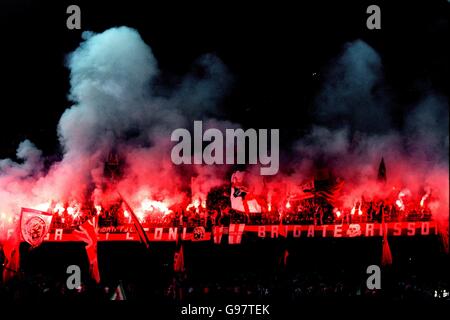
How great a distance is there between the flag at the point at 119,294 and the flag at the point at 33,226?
1733 mm

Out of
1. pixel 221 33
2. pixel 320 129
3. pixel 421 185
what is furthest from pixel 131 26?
pixel 421 185

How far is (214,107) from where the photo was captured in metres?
9.21

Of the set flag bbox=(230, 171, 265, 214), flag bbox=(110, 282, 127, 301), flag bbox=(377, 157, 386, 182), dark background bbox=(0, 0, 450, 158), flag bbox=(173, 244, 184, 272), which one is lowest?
flag bbox=(110, 282, 127, 301)

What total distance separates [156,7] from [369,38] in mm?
3830

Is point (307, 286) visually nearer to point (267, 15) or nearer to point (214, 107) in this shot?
point (214, 107)

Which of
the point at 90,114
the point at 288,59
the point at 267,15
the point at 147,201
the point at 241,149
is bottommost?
the point at 147,201

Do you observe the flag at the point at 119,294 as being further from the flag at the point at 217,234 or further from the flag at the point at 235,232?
the flag at the point at 235,232

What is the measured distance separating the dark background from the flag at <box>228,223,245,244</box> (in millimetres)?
1935

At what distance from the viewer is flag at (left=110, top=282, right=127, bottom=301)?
8.36 metres

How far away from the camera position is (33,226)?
9047 mm

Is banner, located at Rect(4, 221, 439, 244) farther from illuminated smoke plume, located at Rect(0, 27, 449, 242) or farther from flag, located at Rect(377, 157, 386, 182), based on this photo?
flag, located at Rect(377, 157, 386, 182)

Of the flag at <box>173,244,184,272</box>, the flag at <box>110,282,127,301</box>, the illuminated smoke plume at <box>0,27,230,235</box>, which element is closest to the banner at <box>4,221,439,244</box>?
the flag at <box>173,244,184,272</box>

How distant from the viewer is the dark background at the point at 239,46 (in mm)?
8711
